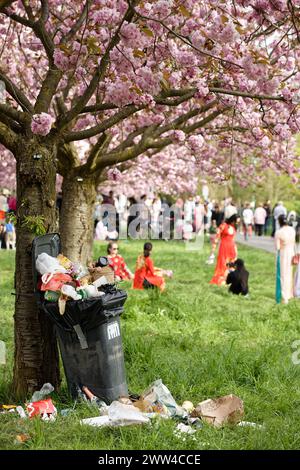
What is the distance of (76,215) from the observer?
13.4m

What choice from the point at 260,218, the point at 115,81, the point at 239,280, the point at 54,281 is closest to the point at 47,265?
the point at 54,281

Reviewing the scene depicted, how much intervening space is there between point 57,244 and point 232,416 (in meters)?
2.04

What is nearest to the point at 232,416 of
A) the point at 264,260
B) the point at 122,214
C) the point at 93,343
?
the point at 93,343

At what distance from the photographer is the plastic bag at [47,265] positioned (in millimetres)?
6156

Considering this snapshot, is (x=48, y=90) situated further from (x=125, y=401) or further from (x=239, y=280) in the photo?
(x=239, y=280)

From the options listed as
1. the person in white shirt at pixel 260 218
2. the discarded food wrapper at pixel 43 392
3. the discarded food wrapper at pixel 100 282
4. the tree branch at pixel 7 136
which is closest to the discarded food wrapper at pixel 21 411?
the discarded food wrapper at pixel 43 392

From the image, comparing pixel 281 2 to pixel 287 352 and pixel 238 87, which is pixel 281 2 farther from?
pixel 287 352

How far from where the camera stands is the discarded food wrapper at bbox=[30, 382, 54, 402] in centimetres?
638

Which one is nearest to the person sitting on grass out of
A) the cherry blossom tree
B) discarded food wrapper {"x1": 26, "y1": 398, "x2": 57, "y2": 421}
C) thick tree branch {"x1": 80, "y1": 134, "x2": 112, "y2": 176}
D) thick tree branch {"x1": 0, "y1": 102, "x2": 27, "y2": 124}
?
thick tree branch {"x1": 80, "y1": 134, "x2": 112, "y2": 176}

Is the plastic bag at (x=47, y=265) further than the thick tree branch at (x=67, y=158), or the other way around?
the thick tree branch at (x=67, y=158)

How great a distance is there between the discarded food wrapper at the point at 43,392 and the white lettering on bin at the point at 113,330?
76cm

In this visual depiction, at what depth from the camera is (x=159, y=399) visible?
20.2 feet

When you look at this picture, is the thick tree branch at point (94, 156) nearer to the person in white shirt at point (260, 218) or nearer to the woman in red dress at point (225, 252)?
the woman in red dress at point (225, 252)

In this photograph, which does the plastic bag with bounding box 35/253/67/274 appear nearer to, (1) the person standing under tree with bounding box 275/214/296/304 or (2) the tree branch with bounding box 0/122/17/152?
(2) the tree branch with bounding box 0/122/17/152
